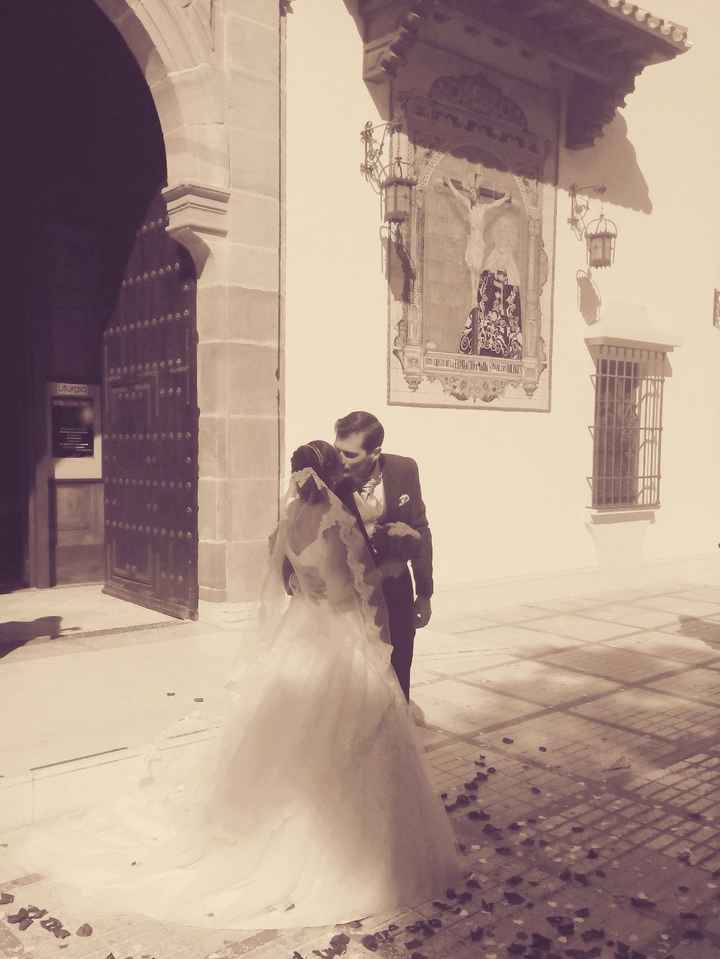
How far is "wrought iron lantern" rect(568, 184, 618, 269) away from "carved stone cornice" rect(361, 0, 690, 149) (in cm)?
58

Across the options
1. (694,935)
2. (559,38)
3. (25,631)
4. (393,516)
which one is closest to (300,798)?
(694,935)

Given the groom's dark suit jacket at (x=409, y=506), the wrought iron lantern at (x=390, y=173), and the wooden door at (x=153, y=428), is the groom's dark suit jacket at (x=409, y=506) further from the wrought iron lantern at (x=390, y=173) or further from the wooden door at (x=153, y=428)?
the wrought iron lantern at (x=390, y=173)

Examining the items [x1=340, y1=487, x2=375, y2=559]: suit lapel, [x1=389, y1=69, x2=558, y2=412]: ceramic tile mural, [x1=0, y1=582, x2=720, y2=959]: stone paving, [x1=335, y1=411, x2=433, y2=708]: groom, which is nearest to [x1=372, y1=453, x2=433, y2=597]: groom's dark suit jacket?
[x1=335, y1=411, x2=433, y2=708]: groom

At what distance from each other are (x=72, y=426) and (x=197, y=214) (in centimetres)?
323

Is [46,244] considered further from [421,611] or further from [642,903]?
[642,903]

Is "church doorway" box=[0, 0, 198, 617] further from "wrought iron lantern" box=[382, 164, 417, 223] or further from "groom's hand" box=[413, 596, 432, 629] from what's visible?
"groom's hand" box=[413, 596, 432, 629]

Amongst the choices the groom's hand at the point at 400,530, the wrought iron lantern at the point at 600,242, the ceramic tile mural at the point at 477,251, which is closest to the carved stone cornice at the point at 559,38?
the ceramic tile mural at the point at 477,251

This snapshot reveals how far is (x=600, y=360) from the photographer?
1034cm

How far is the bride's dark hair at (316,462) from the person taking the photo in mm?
3373

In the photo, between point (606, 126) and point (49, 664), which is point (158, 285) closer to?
point (49, 664)

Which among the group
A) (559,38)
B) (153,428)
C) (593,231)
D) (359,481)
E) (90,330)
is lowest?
(359,481)

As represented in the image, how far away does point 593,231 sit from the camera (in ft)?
32.9

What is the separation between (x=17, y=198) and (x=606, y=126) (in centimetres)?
689

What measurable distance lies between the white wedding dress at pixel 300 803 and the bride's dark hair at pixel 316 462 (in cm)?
2
